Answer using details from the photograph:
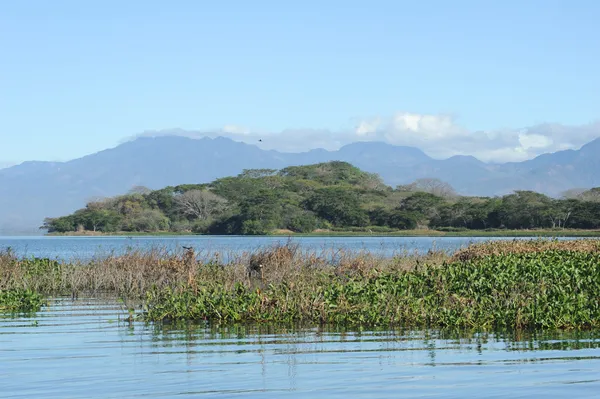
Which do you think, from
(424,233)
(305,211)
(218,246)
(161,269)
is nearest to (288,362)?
(161,269)

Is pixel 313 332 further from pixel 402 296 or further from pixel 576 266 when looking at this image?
pixel 576 266

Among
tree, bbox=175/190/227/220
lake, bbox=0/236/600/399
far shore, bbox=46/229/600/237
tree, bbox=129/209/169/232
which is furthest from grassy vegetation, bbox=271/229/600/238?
lake, bbox=0/236/600/399

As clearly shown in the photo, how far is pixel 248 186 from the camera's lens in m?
149

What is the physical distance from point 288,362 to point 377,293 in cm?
584

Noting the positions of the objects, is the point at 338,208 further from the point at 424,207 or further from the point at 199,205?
the point at 199,205

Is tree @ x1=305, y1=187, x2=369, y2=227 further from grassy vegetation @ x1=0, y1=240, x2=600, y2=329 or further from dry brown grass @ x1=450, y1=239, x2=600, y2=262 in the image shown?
grassy vegetation @ x1=0, y1=240, x2=600, y2=329

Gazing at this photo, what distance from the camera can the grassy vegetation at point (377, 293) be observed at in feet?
65.6

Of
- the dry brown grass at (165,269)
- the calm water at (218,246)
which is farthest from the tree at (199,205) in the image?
the dry brown grass at (165,269)

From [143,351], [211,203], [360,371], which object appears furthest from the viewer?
[211,203]

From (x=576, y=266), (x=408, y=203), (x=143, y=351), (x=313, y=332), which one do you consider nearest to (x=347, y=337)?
(x=313, y=332)

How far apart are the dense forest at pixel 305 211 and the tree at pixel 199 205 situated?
0.15 metres

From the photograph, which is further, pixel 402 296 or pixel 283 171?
pixel 283 171

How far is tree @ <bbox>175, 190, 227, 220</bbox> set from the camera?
137250mm

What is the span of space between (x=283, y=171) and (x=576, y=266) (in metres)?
156
